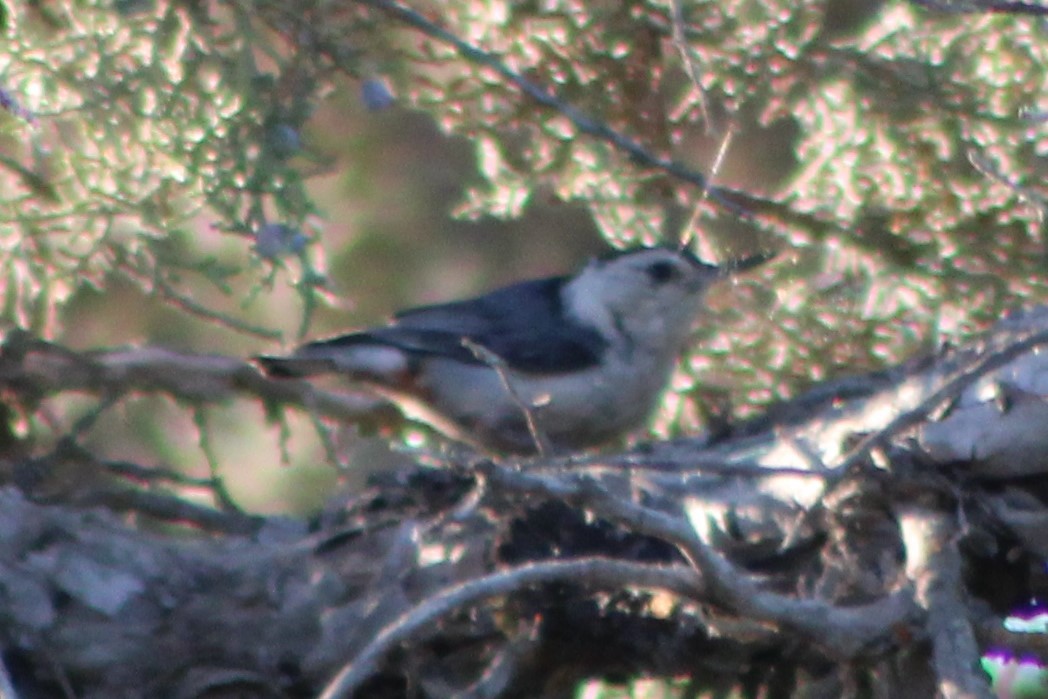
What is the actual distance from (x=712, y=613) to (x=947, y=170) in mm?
1272

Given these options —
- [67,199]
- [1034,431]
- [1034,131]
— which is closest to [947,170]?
[1034,131]

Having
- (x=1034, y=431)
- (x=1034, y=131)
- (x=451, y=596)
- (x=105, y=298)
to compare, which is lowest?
(x=451, y=596)

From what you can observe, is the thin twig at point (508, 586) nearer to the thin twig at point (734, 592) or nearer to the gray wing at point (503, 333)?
the thin twig at point (734, 592)

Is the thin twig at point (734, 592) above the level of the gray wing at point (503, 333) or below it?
below

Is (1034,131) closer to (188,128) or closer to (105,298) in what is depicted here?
(188,128)

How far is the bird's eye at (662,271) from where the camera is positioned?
3344 millimetres

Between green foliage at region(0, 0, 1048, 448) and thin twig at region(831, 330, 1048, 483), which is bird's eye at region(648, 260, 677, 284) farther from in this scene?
thin twig at region(831, 330, 1048, 483)

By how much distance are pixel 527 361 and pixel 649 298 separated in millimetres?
382

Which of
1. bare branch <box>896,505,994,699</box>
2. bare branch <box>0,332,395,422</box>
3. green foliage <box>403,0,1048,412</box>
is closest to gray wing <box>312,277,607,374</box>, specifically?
bare branch <box>0,332,395,422</box>

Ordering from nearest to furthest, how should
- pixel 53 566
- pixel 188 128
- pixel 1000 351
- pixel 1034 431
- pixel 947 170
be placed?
pixel 1000 351, pixel 1034 431, pixel 53 566, pixel 188 128, pixel 947 170

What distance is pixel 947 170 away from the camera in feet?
9.09

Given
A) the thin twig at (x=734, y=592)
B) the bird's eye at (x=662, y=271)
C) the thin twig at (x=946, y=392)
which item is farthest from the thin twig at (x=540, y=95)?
the thin twig at (x=734, y=592)

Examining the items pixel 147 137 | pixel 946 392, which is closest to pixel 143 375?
pixel 147 137

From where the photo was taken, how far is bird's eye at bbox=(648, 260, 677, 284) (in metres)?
3.34
